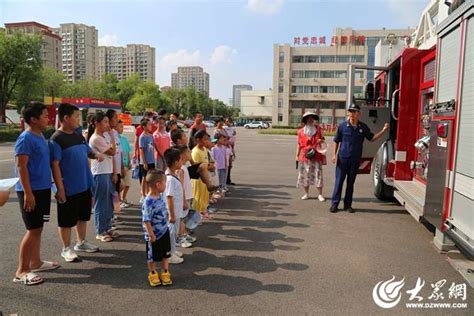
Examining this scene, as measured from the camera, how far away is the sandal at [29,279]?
3.71m

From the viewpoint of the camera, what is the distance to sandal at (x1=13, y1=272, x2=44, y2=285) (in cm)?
371

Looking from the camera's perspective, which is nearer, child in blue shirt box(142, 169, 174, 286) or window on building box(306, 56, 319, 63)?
child in blue shirt box(142, 169, 174, 286)

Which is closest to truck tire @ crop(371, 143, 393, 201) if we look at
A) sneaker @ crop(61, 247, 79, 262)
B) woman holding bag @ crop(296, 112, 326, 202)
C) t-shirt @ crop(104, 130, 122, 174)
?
woman holding bag @ crop(296, 112, 326, 202)

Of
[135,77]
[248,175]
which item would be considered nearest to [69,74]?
[135,77]

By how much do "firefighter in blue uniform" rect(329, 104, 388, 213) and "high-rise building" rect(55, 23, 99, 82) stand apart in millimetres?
98311

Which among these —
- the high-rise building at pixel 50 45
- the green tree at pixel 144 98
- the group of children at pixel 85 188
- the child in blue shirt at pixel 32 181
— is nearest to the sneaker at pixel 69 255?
the group of children at pixel 85 188

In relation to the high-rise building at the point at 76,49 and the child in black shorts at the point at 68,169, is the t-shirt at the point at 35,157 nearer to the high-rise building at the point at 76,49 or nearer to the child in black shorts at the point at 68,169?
the child in black shorts at the point at 68,169

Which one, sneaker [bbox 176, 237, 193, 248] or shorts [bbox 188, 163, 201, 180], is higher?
shorts [bbox 188, 163, 201, 180]

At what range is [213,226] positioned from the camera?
5777mm

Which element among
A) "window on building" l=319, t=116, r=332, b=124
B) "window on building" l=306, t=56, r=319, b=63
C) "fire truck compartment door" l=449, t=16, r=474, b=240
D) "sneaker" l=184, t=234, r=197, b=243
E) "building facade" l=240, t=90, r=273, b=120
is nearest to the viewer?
"fire truck compartment door" l=449, t=16, r=474, b=240

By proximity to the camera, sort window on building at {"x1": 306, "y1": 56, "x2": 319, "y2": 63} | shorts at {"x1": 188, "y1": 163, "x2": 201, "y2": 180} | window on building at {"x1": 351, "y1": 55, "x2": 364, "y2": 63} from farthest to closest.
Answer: window on building at {"x1": 306, "y1": 56, "x2": 319, "y2": 63}
window on building at {"x1": 351, "y1": 55, "x2": 364, "y2": 63}
shorts at {"x1": 188, "y1": 163, "x2": 201, "y2": 180}

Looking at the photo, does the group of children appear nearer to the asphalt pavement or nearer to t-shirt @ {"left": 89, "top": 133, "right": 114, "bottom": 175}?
t-shirt @ {"left": 89, "top": 133, "right": 114, "bottom": 175}

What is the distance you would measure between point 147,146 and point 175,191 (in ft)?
9.00

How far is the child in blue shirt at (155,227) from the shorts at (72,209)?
3.49 ft
